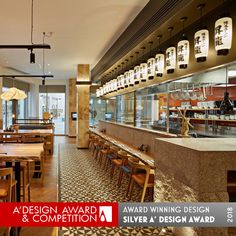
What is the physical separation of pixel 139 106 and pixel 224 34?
496 centimetres

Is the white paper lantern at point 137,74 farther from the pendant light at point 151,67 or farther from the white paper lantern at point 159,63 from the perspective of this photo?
the white paper lantern at point 159,63

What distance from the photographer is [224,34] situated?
10.9 ft

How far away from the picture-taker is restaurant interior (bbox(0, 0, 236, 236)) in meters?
3.29

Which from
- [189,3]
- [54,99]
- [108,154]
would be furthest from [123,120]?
[54,99]

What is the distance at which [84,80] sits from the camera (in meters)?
11.6

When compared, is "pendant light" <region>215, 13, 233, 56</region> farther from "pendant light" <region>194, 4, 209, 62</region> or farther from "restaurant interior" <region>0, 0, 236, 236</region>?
"pendant light" <region>194, 4, 209, 62</region>

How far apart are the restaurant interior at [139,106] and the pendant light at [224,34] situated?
0.05 feet

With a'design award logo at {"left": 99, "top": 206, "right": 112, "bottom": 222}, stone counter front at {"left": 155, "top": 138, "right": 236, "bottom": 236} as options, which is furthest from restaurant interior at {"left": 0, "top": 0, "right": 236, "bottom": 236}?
a'design award logo at {"left": 99, "top": 206, "right": 112, "bottom": 222}

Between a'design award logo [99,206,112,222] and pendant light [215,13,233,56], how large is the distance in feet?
7.41

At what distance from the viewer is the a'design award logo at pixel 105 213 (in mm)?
2621

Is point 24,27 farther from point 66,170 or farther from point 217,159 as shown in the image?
point 217,159

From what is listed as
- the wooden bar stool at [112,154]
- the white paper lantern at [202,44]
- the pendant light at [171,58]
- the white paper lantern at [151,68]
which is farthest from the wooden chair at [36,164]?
the white paper lantern at [202,44]

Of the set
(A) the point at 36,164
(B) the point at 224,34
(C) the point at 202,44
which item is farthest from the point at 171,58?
(A) the point at 36,164

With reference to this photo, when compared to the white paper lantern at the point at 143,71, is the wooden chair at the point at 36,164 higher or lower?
lower
